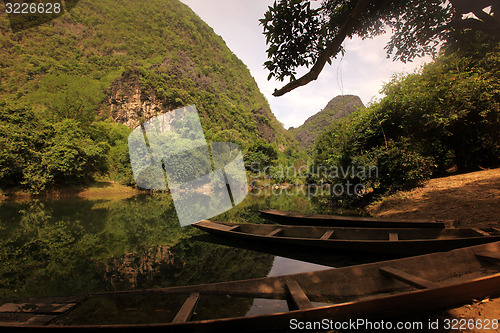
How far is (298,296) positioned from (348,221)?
17.7 feet

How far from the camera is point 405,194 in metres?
10.0

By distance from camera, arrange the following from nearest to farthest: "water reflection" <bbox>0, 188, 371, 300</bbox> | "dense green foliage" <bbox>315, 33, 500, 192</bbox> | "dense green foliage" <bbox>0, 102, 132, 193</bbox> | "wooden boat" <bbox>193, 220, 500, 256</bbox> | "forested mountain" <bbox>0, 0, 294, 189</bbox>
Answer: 1. "wooden boat" <bbox>193, 220, 500, 256</bbox>
2. "water reflection" <bbox>0, 188, 371, 300</bbox>
3. "dense green foliage" <bbox>315, 33, 500, 192</bbox>
4. "dense green foliage" <bbox>0, 102, 132, 193</bbox>
5. "forested mountain" <bbox>0, 0, 294, 189</bbox>

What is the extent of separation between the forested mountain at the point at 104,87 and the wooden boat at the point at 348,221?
24.7 meters

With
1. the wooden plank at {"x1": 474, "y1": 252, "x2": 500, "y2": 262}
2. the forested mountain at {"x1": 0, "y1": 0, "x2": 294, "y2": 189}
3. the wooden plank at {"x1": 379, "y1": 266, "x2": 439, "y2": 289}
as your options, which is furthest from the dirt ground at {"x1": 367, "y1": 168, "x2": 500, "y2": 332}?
the forested mountain at {"x1": 0, "y1": 0, "x2": 294, "y2": 189}

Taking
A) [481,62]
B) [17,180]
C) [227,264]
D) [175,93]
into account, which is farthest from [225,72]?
[227,264]

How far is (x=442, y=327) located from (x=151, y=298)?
10.4 feet

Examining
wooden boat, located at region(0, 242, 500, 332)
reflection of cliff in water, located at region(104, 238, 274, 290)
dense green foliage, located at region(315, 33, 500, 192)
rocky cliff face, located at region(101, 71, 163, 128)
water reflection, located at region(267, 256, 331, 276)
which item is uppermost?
rocky cliff face, located at region(101, 71, 163, 128)

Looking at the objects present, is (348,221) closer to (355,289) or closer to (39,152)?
(355,289)

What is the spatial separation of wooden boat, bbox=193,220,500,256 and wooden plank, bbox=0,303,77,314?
3.89 m

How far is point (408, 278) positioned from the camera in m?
2.27

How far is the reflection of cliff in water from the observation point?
4168mm

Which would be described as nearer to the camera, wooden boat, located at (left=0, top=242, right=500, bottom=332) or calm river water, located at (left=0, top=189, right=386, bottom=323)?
wooden boat, located at (left=0, top=242, right=500, bottom=332)

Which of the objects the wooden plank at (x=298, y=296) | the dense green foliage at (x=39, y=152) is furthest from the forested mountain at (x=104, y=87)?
the wooden plank at (x=298, y=296)

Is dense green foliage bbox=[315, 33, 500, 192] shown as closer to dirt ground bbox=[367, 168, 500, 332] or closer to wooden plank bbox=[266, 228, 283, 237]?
dirt ground bbox=[367, 168, 500, 332]
